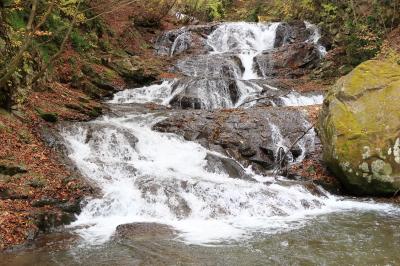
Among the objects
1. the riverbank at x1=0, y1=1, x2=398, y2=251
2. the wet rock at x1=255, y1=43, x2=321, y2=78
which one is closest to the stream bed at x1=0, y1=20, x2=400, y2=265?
the riverbank at x1=0, y1=1, x2=398, y2=251

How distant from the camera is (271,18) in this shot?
1157 inches

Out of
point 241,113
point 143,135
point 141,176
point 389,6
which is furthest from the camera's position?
point 389,6

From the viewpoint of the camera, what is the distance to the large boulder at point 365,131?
32.5 ft

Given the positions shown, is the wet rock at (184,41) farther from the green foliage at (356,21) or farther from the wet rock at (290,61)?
the green foliage at (356,21)

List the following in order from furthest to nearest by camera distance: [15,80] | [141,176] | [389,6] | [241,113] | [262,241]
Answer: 1. [389,6]
2. [241,113]
3. [15,80]
4. [141,176]
5. [262,241]

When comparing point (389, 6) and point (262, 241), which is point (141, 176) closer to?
point (262, 241)

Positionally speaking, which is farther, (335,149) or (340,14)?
(340,14)

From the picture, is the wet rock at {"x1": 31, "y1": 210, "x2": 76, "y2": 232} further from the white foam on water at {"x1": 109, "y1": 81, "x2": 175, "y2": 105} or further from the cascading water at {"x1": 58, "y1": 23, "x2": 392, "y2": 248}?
the white foam on water at {"x1": 109, "y1": 81, "x2": 175, "y2": 105}

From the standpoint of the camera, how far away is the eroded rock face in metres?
12.4

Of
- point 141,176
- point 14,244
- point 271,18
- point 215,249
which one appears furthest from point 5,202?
point 271,18

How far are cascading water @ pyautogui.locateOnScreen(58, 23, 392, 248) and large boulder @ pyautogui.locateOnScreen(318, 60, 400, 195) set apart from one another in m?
0.65

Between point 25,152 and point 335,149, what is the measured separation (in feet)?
23.8

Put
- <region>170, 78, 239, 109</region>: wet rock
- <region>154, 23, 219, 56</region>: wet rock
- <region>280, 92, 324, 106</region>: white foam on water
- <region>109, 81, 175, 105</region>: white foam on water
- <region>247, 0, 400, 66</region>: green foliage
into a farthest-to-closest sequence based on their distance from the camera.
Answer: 1. <region>154, 23, 219, 56</region>: wet rock
2. <region>247, 0, 400, 66</region>: green foliage
3. <region>109, 81, 175, 105</region>: white foam on water
4. <region>280, 92, 324, 106</region>: white foam on water
5. <region>170, 78, 239, 109</region>: wet rock

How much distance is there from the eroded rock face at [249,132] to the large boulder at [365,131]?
1.66 m
